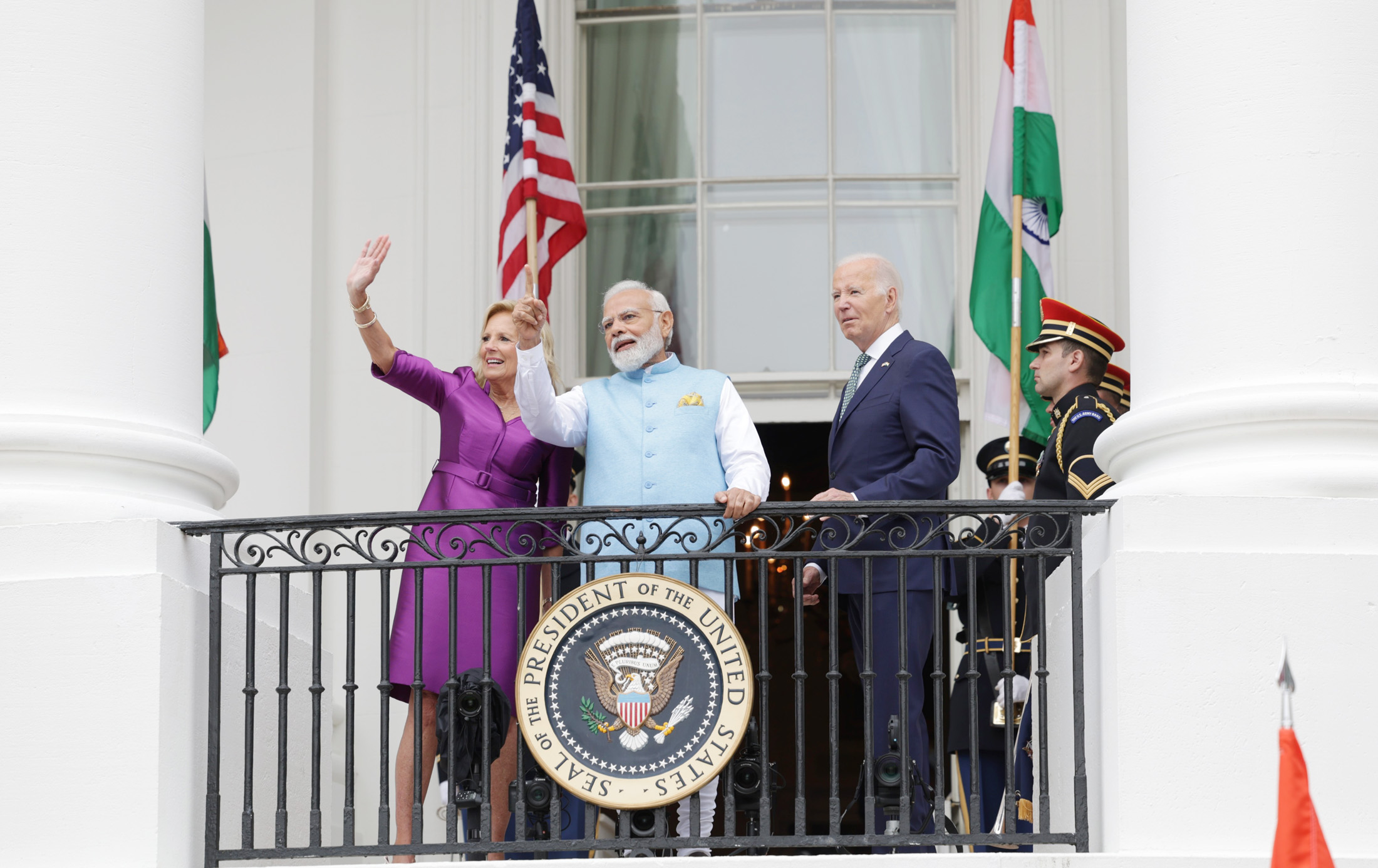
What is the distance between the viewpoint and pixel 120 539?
17.1ft

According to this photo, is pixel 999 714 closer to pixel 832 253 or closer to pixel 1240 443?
pixel 1240 443

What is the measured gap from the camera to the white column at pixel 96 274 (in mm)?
5391

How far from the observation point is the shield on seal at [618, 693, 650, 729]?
5.30 metres

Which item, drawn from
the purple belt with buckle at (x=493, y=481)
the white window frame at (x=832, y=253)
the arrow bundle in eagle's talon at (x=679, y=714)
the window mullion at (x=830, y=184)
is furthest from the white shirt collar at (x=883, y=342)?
the window mullion at (x=830, y=184)

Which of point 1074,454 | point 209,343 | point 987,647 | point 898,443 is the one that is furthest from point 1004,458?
point 209,343

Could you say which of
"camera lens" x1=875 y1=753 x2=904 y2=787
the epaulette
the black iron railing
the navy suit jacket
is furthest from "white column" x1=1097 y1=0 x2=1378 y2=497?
"camera lens" x1=875 y1=753 x2=904 y2=787

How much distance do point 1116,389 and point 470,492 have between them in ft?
7.79

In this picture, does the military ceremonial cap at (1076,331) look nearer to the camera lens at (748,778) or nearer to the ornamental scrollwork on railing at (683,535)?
the ornamental scrollwork on railing at (683,535)

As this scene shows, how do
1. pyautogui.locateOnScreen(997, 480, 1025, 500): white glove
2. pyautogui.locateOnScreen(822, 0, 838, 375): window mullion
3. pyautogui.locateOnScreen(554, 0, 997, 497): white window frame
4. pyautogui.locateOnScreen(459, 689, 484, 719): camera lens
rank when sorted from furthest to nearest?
pyautogui.locateOnScreen(822, 0, 838, 375): window mullion, pyautogui.locateOnScreen(554, 0, 997, 497): white window frame, pyautogui.locateOnScreen(997, 480, 1025, 500): white glove, pyautogui.locateOnScreen(459, 689, 484, 719): camera lens

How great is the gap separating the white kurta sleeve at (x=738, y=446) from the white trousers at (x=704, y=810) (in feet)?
1.20

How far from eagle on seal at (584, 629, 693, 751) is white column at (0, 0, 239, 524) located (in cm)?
129

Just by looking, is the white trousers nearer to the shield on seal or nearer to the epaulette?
the shield on seal

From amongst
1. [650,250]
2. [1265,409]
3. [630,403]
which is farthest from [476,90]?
[1265,409]

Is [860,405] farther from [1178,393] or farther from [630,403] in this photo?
[1178,393]
